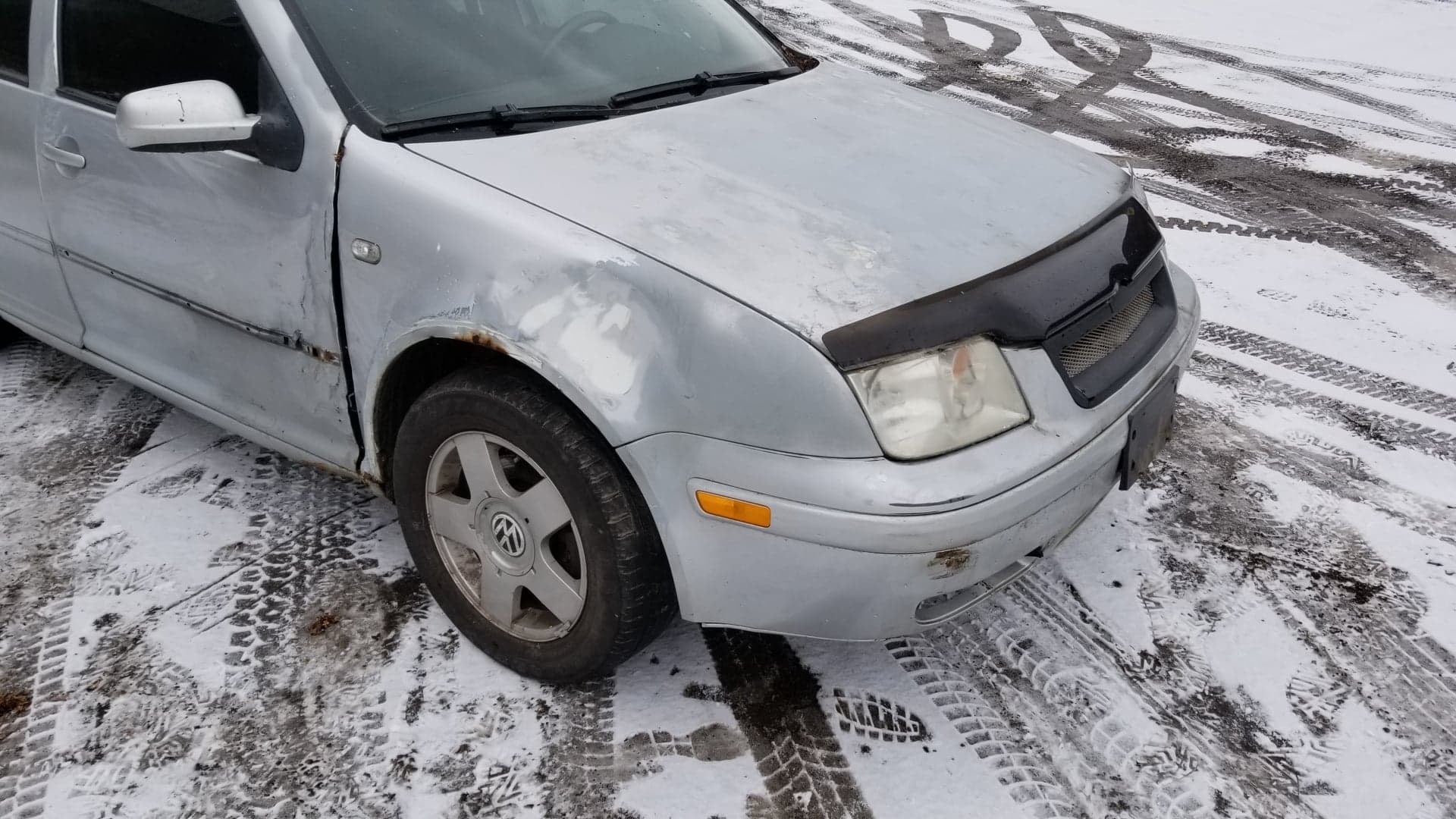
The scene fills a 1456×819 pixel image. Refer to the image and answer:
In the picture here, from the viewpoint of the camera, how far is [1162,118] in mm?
6711

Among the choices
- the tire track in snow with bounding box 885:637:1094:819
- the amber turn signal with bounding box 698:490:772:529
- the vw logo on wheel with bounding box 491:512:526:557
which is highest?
the amber turn signal with bounding box 698:490:772:529

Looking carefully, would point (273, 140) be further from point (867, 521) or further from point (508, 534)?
point (867, 521)

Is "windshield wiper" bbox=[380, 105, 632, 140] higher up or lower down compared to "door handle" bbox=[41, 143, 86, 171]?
higher up

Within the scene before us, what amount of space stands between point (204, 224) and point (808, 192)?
148 centimetres

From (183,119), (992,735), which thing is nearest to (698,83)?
(183,119)

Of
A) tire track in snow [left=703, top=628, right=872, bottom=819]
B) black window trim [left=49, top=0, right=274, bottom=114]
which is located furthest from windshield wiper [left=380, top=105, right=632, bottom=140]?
tire track in snow [left=703, top=628, right=872, bottom=819]

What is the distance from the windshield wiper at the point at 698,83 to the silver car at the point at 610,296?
1 centimetres

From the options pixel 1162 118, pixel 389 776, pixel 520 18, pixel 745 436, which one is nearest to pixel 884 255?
pixel 745 436

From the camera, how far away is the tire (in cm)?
205

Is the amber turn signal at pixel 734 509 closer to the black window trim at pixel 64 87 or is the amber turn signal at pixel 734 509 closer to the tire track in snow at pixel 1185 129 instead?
the black window trim at pixel 64 87

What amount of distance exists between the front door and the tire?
317mm

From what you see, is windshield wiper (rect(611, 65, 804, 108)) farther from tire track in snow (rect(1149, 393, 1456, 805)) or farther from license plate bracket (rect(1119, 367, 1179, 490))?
tire track in snow (rect(1149, 393, 1456, 805))

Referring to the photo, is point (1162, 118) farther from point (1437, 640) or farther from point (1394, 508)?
point (1437, 640)

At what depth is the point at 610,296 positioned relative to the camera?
1.96 metres
